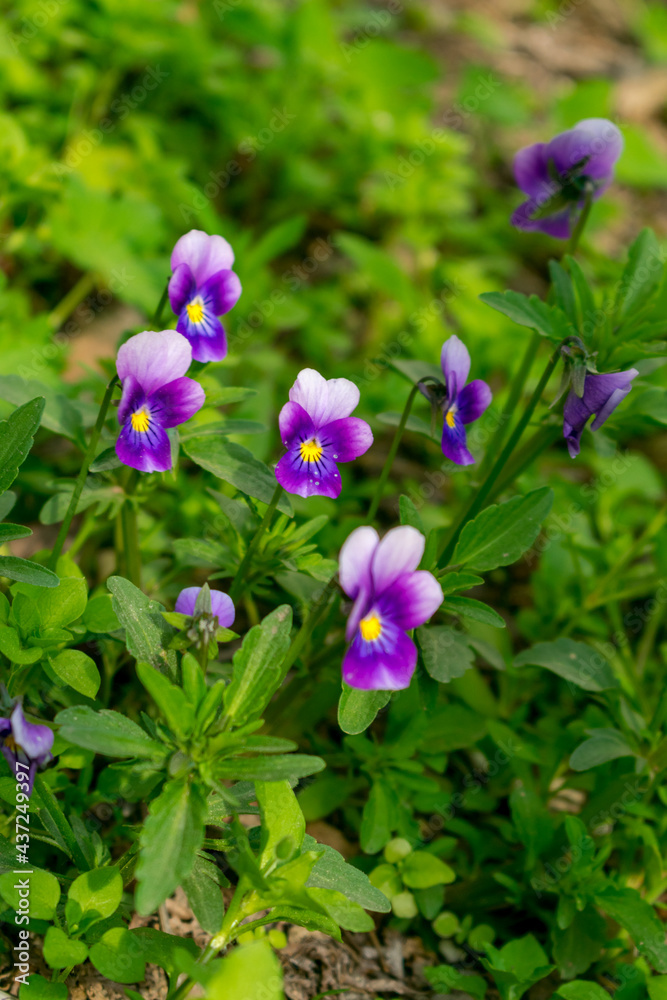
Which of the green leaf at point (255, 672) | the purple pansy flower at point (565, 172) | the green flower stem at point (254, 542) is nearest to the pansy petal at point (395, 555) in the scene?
the green leaf at point (255, 672)

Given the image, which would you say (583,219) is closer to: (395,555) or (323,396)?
(323,396)

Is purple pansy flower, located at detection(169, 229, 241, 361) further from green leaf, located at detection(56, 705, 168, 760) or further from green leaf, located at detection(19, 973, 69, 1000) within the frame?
green leaf, located at detection(19, 973, 69, 1000)

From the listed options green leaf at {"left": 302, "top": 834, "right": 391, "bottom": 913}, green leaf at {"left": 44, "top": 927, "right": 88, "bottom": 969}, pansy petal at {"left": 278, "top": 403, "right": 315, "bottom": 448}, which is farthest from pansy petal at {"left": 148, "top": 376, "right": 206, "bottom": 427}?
green leaf at {"left": 44, "top": 927, "right": 88, "bottom": 969}

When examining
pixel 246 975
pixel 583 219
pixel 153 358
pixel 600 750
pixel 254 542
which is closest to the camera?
pixel 246 975

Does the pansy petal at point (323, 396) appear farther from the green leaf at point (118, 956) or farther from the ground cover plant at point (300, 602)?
the green leaf at point (118, 956)

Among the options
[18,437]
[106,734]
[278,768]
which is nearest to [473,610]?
[278,768]
